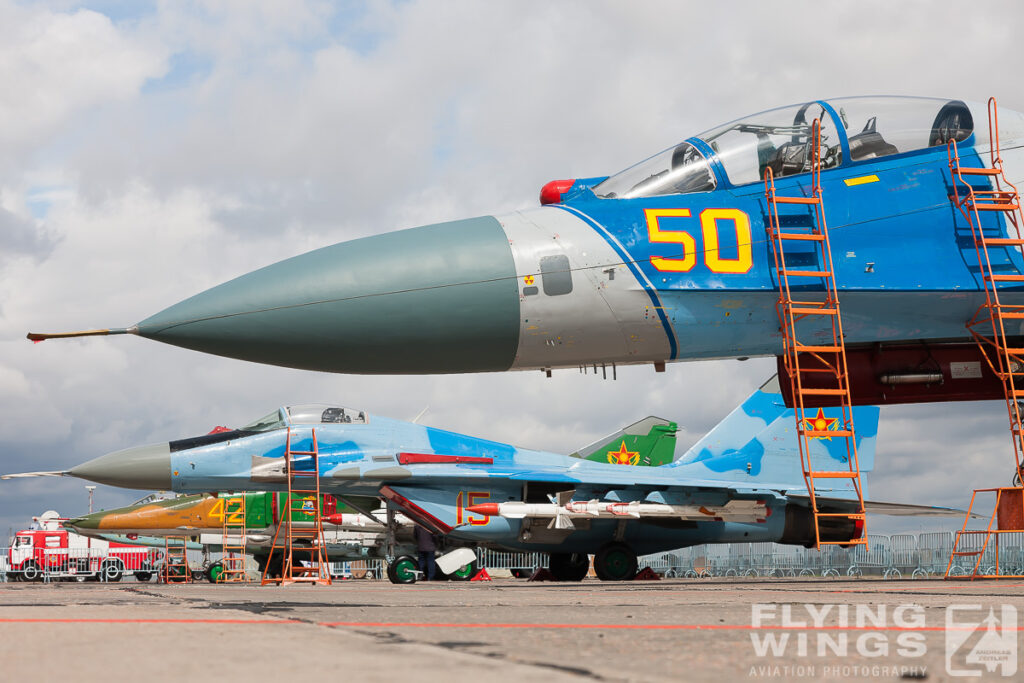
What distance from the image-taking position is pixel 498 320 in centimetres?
614

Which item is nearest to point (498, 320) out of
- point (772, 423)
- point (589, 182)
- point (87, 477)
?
point (589, 182)

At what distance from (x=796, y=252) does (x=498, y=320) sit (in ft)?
7.16

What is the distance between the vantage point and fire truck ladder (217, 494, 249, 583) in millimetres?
20000

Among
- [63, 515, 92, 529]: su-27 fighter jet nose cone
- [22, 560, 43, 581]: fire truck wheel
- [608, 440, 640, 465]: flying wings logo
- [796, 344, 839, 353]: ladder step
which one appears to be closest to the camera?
[796, 344, 839, 353]: ladder step

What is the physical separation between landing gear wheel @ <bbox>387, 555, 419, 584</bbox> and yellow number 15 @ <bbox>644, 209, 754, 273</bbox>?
9.83 m

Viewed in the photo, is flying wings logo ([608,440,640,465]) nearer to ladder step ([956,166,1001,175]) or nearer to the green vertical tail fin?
the green vertical tail fin

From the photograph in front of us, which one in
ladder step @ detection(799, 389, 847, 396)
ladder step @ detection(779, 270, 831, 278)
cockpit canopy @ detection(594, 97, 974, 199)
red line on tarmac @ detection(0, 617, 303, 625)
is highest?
cockpit canopy @ detection(594, 97, 974, 199)

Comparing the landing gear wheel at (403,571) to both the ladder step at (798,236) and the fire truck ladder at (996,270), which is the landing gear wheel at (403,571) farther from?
the ladder step at (798,236)

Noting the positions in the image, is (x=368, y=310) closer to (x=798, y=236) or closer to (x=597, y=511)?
(x=798, y=236)

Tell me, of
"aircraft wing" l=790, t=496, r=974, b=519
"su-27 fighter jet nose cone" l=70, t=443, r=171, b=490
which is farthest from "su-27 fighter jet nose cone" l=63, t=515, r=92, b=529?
"aircraft wing" l=790, t=496, r=974, b=519

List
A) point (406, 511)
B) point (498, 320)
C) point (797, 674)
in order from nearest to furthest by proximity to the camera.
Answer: point (797, 674)
point (498, 320)
point (406, 511)

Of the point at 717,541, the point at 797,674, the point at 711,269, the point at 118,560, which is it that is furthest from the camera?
the point at 118,560

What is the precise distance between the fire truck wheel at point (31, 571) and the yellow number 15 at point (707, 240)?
1161 inches

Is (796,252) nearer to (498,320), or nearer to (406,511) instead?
(498,320)
